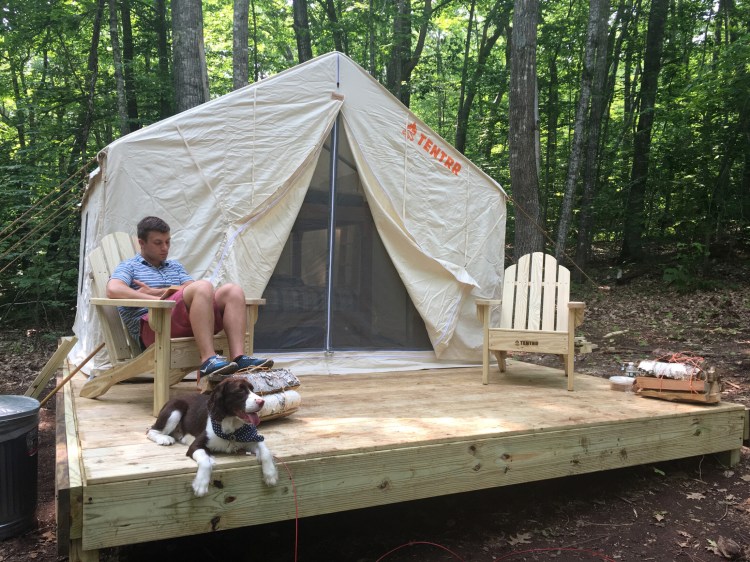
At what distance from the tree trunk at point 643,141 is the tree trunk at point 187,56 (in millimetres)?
7229

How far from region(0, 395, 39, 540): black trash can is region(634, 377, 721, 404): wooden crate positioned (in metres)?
3.13

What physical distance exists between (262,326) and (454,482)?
201 centimetres

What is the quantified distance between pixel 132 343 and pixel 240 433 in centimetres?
132

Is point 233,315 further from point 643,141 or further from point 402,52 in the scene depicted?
point 402,52

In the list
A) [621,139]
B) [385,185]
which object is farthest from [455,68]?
[385,185]

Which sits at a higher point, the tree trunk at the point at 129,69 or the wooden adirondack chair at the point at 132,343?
the tree trunk at the point at 129,69

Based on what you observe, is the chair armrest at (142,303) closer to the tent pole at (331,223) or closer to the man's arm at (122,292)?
the man's arm at (122,292)

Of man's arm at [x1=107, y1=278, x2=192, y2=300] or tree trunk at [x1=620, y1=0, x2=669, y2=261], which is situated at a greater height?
tree trunk at [x1=620, y1=0, x2=669, y2=261]

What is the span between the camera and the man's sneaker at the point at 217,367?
7.25 feet

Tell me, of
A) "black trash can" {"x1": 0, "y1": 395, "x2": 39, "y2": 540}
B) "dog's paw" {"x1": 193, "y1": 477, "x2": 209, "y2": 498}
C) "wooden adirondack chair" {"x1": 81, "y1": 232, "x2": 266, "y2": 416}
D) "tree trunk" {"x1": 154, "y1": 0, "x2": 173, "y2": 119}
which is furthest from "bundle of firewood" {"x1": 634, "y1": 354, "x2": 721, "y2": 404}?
"tree trunk" {"x1": 154, "y1": 0, "x2": 173, "y2": 119}

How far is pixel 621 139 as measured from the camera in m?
10.7

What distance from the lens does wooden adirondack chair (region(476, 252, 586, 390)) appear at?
3.35m

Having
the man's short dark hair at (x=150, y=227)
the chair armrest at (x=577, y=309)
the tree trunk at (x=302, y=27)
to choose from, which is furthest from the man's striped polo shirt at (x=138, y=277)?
the tree trunk at (x=302, y=27)

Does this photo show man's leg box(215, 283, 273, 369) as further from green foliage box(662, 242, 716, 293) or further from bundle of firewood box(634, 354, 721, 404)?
green foliage box(662, 242, 716, 293)
